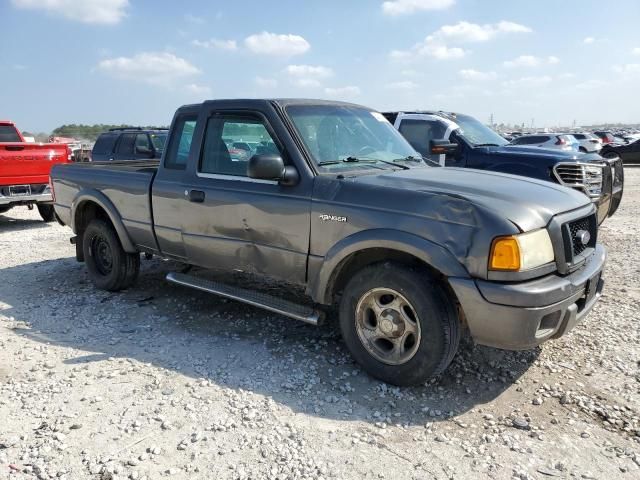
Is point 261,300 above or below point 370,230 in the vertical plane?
below

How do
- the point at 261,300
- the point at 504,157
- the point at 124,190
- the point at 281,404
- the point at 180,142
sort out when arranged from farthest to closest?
1. the point at 504,157
2. the point at 124,190
3. the point at 180,142
4. the point at 261,300
5. the point at 281,404

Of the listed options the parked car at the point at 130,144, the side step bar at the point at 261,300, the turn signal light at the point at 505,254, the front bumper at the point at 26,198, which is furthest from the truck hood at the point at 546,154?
the front bumper at the point at 26,198

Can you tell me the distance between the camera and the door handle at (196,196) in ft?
14.7

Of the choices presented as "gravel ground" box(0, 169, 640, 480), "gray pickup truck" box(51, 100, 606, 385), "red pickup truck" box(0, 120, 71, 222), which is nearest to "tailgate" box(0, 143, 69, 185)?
"red pickup truck" box(0, 120, 71, 222)

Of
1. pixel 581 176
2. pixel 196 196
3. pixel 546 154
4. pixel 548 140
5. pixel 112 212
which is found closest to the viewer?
pixel 196 196

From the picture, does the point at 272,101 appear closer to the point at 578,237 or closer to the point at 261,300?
the point at 261,300

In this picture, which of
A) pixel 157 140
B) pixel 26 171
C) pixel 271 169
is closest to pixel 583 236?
pixel 271 169

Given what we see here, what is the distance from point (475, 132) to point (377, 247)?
592 cm

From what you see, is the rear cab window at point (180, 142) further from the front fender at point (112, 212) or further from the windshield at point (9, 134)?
the windshield at point (9, 134)

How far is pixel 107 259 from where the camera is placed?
19.2 ft

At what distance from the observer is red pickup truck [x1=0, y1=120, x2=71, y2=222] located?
934cm

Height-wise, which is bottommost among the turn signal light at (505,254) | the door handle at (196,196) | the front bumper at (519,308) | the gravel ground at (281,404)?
the gravel ground at (281,404)

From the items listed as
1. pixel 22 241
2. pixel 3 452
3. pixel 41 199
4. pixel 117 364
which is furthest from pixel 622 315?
pixel 41 199

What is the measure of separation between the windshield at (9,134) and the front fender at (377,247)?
32.2 feet
